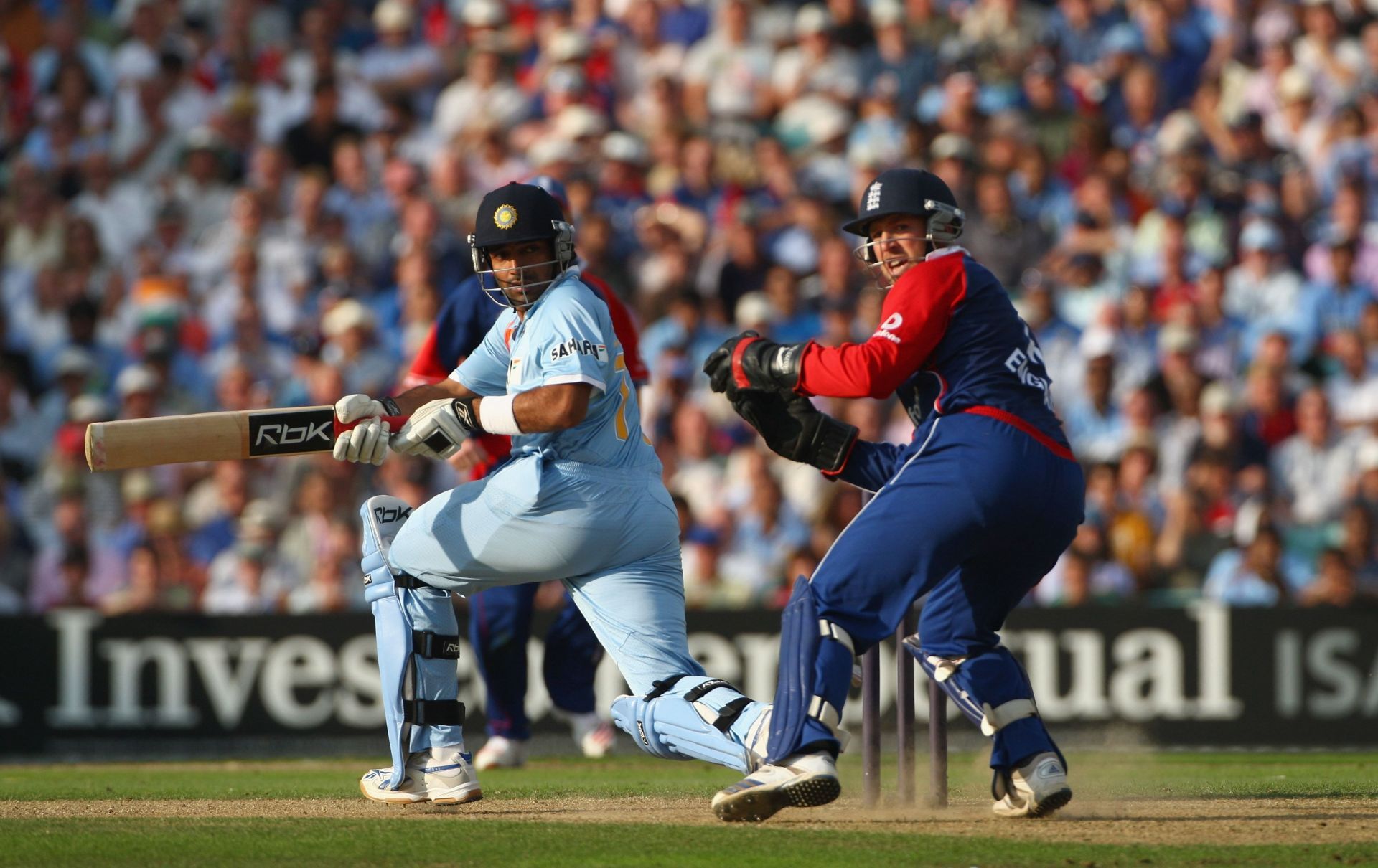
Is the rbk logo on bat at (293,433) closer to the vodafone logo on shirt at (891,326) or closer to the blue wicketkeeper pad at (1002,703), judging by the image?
the vodafone logo on shirt at (891,326)

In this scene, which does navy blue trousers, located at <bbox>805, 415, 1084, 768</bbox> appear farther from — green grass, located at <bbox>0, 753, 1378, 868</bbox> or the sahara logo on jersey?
the sahara logo on jersey

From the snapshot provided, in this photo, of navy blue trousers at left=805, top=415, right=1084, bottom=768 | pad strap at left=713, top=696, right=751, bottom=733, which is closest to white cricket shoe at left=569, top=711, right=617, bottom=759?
pad strap at left=713, top=696, right=751, bottom=733

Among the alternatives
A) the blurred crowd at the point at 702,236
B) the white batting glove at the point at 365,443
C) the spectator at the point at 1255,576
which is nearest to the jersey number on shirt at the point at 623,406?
the white batting glove at the point at 365,443

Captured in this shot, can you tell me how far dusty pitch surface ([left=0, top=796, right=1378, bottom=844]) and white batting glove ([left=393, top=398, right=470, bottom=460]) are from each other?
1265 mm

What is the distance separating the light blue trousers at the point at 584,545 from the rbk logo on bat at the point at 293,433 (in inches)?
19.7

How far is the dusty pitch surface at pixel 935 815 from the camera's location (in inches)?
238

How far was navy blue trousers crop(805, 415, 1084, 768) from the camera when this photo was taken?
19.6 feet

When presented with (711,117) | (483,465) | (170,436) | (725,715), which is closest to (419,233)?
(711,117)

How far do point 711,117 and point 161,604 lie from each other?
579cm

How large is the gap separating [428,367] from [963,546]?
3.31 metres

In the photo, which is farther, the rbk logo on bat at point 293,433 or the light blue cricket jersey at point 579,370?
the rbk logo on bat at point 293,433

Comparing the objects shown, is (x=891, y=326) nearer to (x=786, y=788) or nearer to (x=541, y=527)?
(x=541, y=527)

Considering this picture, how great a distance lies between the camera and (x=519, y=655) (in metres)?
8.69

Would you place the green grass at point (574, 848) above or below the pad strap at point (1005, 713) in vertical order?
below
